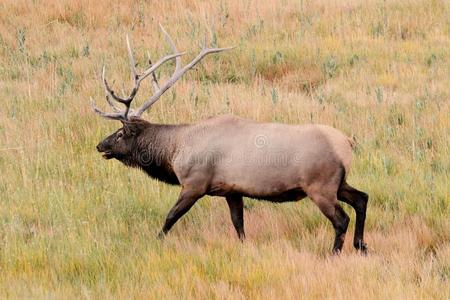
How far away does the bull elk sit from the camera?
525 centimetres

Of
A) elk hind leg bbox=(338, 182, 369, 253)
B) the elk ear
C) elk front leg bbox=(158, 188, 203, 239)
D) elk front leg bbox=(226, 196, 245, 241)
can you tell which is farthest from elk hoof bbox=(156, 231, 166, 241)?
elk hind leg bbox=(338, 182, 369, 253)

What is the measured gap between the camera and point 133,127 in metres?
6.30

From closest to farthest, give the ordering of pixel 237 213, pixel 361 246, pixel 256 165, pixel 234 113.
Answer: pixel 361 246 < pixel 256 165 < pixel 237 213 < pixel 234 113

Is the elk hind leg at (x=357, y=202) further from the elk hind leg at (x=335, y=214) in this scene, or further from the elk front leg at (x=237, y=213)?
the elk front leg at (x=237, y=213)

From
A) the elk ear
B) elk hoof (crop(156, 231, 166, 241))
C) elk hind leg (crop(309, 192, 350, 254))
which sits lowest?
elk hoof (crop(156, 231, 166, 241))

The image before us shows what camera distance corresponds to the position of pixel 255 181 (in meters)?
5.42

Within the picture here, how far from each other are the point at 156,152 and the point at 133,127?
1.06 ft

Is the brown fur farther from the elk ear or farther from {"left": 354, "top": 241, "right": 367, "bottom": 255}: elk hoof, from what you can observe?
the elk ear

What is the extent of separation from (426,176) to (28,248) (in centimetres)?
321

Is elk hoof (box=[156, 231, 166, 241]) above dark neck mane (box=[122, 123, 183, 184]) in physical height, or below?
below

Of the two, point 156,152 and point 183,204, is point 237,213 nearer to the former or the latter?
point 183,204

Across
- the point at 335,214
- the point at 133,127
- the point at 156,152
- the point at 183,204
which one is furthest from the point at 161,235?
the point at 335,214

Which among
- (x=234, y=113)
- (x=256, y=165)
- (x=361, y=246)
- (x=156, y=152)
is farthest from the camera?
(x=234, y=113)

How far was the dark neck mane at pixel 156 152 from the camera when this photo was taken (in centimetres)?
608
